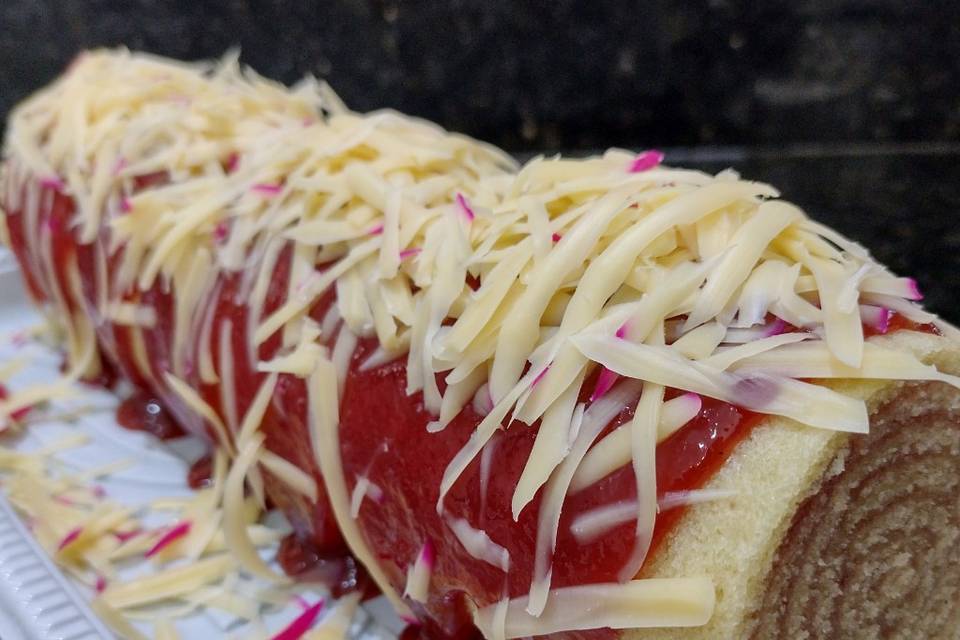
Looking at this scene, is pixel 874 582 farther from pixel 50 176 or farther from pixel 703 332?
pixel 50 176

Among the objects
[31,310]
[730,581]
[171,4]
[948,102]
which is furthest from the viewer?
[171,4]

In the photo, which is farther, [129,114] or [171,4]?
[171,4]

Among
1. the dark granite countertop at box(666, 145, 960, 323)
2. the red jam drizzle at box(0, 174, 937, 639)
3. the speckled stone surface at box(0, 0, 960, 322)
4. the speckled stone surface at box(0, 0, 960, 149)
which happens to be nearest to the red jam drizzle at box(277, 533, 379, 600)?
the red jam drizzle at box(0, 174, 937, 639)

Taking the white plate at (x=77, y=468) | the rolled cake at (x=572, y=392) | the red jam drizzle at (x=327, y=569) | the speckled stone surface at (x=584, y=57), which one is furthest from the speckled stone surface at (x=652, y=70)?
the red jam drizzle at (x=327, y=569)

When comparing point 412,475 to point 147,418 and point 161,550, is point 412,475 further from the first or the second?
point 147,418

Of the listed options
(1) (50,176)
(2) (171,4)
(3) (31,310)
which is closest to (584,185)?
(1) (50,176)

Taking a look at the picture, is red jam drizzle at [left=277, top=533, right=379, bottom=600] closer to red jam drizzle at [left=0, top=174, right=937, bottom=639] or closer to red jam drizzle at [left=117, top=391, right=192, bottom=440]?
red jam drizzle at [left=0, top=174, right=937, bottom=639]

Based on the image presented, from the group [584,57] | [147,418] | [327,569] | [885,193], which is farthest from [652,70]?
[327,569]

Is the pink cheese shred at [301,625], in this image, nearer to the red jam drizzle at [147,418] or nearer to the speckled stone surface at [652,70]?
the red jam drizzle at [147,418]
